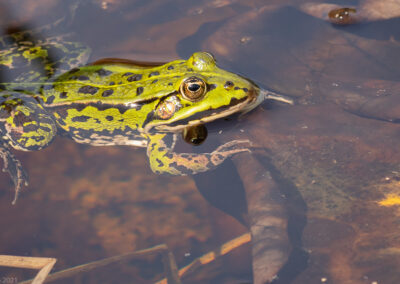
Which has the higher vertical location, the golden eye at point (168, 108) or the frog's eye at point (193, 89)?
the frog's eye at point (193, 89)

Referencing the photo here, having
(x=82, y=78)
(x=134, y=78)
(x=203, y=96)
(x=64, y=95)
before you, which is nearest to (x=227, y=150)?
(x=203, y=96)

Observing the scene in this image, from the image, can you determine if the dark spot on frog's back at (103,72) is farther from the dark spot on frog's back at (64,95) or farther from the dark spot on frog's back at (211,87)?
the dark spot on frog's back at (211,87)

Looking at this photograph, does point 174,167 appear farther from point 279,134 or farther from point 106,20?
point 106,20

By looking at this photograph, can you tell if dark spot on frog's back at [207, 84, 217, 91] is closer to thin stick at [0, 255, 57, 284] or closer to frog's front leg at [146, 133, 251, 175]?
frog's front leg at [146, 133, 251, 175]

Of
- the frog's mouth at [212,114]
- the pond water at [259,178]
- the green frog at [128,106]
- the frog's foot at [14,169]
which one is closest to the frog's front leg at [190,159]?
the green frog at [128,106]

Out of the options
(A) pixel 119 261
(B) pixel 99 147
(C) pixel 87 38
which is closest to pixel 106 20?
(C) pixel 87 38

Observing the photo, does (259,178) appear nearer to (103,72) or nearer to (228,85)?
(228,85)
